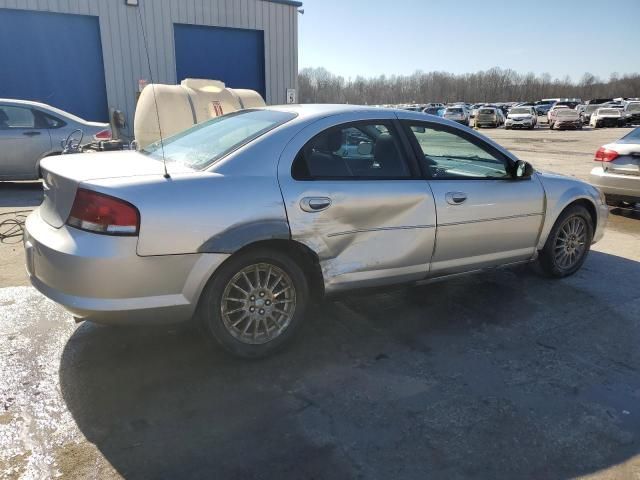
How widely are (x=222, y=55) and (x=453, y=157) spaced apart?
39.8ft

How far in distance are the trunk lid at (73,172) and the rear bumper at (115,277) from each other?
14 cm

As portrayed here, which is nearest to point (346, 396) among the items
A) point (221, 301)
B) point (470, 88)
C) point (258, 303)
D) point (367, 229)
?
point (258, 303)

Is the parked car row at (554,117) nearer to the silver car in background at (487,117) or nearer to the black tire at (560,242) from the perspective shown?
the silver car in background at (487,117)

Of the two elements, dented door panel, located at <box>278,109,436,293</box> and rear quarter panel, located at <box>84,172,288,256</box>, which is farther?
dented door panel, located at <box>278,109,436,293</box>

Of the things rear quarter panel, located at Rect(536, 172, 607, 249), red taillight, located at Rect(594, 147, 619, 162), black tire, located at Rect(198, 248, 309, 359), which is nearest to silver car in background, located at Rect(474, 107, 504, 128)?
red taillight, located at Rect(594, 147, 619, 162)

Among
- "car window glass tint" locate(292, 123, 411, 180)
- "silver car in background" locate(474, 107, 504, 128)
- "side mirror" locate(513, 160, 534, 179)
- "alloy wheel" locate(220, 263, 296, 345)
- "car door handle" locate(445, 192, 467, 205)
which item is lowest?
"silver car in background" locate(474, 107, 504, 128)

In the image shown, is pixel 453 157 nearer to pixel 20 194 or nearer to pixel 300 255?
pixel 300 255

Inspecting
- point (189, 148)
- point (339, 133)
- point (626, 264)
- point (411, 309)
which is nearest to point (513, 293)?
point (411, 309)

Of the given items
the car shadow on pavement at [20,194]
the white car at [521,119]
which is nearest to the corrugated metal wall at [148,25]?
the car shadow on pavement at [20,194]

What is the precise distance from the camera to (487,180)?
13.5 ft

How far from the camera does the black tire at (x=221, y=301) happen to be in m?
3.05

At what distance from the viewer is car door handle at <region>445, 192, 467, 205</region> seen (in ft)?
12.5

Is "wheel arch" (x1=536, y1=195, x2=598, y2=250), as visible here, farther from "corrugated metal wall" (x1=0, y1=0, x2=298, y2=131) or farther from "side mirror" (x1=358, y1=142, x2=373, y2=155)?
"corrugated metal wall" (x1=0, y1=0, x2=298, y2=131)

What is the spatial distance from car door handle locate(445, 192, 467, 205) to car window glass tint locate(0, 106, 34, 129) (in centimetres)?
800
